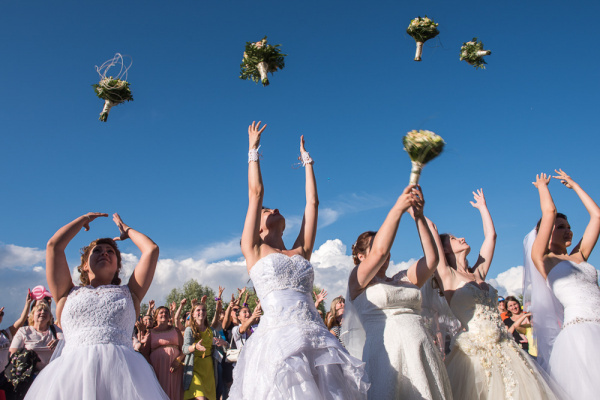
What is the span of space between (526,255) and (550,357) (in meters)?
1.39

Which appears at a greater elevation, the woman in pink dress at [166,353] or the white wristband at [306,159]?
the white wristband at [306,159]

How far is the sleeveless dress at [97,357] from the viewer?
365 cm

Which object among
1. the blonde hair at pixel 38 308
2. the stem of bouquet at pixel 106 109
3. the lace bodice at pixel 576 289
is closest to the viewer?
the lace bodice at pixel 576 289

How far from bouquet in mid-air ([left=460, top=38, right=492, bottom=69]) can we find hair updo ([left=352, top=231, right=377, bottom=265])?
3.57 meters

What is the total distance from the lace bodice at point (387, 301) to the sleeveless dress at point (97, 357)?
6.57 ft

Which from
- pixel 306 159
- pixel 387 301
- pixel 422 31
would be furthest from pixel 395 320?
pixel 422 31

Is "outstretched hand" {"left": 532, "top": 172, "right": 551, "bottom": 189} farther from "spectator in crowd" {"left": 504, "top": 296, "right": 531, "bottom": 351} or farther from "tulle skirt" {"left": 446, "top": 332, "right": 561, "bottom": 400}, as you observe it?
"spectator in crowd" {"left": 504, "top": 296, "right": 531, "bottom": 351}

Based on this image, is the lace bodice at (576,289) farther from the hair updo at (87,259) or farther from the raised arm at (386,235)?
the hair updo at (87,259)

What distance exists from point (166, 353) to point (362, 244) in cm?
626

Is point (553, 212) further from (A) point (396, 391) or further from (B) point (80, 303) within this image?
(B) point (80, 303)

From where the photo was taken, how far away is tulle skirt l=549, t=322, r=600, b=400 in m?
5.21

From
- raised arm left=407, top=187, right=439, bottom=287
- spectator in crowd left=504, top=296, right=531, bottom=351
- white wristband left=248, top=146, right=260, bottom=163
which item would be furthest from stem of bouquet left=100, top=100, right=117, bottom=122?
spectator in crowd left=504, top=296, right=531, bottom=351

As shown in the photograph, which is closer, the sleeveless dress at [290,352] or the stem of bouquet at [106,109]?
the sleeveless dress at [290,352]

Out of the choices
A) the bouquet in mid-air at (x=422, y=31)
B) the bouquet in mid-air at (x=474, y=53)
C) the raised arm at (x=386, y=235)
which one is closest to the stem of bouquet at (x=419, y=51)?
the bouquet in mid-air at (x=422, y=31)
